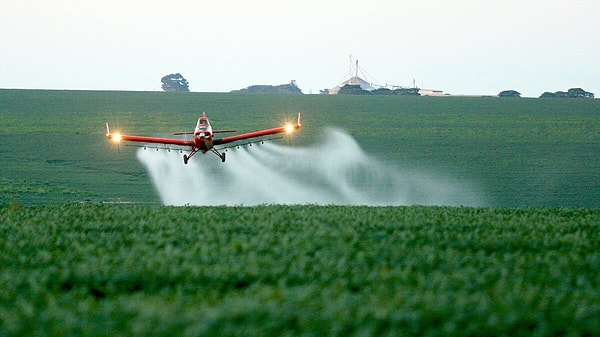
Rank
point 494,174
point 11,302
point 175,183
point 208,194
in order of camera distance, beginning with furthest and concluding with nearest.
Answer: point 494,174, point 175,183, point 208,194, point 11,302

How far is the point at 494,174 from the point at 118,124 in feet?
226

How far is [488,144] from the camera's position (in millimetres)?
137125

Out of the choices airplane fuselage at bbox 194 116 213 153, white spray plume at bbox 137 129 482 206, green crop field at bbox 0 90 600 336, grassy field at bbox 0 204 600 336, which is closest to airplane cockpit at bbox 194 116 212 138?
airplane fuselage at bbox 194 116 213 153

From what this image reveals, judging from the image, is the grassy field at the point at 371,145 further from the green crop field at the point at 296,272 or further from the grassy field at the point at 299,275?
the grassy field at the point at 299,275

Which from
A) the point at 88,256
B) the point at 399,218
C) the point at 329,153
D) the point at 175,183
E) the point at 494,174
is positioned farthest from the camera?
the point at 329,153

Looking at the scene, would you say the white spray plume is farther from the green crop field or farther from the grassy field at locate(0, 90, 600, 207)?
the green crop field

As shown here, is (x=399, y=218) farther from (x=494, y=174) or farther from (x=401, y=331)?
(x=494, y=174)

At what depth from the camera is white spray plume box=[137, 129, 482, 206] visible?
88.6 m

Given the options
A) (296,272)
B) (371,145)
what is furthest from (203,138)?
(371,145)

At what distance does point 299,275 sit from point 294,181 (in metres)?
76.0

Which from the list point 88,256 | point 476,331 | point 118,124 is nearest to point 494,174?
point 118,124

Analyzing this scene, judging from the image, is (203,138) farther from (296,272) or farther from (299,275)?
(299,275)

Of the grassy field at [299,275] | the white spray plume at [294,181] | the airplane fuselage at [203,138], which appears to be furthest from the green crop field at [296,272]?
the white spray plume at [294,181]

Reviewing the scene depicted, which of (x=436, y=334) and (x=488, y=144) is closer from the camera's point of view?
(x=436, y=334)
